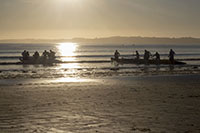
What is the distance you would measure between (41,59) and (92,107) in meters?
28.7

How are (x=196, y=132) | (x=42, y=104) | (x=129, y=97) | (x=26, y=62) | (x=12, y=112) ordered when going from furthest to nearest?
(x=26, y=62) → (x=129, y=97) → (x=42, y=104) → (x=12, y=112) → (x=196, y=132)

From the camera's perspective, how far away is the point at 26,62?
3741 cm

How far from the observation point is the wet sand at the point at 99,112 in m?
7.72

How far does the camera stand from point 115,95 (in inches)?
513

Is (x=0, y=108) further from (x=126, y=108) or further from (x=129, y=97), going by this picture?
(x=129, y=97)

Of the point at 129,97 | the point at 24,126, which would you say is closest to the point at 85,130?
the point at 24,126

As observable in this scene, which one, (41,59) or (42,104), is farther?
(41,59)

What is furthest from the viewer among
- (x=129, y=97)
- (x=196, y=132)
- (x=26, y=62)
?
(x=26, y=62)

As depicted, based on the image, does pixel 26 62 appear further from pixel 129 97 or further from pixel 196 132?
pixel 196 132

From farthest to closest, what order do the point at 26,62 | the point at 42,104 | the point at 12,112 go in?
1. the point at 26,62
2. the point at 42,104
3. the point at 12,112

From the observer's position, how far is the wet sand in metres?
7.72

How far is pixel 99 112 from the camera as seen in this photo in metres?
9.48

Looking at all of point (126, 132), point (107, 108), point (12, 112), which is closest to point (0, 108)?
point (12, 112)

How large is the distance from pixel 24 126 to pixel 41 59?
3086 centimetres
